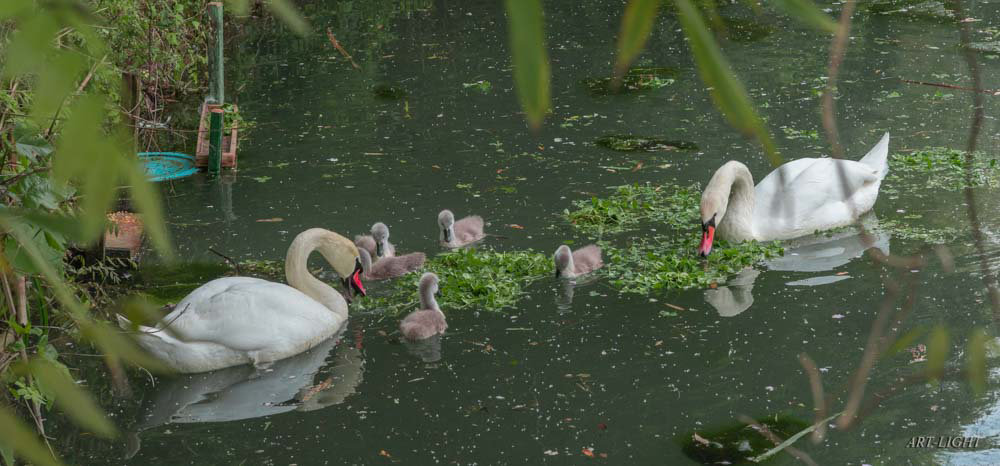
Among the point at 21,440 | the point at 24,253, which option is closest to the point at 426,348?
the point at 24,253

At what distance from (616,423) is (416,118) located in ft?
16.9

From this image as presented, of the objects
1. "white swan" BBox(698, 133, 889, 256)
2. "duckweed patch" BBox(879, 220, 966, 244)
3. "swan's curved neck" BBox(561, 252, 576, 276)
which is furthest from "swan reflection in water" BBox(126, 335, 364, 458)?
"duckweed patch" BBox(879, 220, 966, 244)

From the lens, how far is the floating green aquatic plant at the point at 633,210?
695 cm

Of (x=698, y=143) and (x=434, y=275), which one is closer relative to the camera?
(x=434, y=275)

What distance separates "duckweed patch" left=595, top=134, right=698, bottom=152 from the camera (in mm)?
8320

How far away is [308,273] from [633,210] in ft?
7.15

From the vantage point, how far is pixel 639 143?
846 cm

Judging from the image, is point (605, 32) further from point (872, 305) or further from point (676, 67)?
point (872, 305)

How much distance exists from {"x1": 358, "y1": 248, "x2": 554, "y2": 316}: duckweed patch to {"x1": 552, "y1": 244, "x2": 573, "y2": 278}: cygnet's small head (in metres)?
0.20

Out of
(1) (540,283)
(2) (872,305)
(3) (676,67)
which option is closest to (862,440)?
(2) (872,305)

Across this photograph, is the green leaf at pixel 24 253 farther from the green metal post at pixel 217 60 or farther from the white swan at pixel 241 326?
the green metal post at pixel 217 60

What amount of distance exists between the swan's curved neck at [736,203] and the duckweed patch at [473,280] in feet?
3.72

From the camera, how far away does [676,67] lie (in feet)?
35.0

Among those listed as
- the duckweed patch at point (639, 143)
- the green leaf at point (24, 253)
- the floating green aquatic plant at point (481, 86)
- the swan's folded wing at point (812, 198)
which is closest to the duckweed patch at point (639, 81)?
the floating green aquatic plant at point (481, 86)
